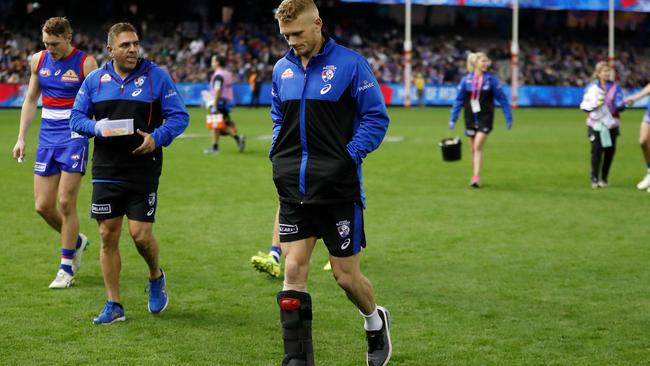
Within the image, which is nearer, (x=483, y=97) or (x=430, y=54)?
(x=483, y=97)

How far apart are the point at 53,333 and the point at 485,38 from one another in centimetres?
5313

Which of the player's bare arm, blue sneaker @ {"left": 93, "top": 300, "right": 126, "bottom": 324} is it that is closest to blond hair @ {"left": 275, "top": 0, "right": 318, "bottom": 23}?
blue sneaker @ {"left": 93, "top": 300, "right": 126, "bottom": 324}

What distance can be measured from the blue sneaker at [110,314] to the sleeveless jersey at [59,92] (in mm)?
1830

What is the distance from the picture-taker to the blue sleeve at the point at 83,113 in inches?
274

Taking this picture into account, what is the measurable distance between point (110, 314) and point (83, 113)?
141cm

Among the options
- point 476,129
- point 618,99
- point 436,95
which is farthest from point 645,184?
point 436,95

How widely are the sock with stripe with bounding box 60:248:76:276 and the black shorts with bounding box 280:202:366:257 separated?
10.6ft

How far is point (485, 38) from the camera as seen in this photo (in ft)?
191

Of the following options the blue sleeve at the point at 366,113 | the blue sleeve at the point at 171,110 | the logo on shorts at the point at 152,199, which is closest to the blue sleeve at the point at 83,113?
the blue sleeve at the point at 171,110

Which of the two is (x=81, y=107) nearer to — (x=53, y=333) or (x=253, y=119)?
(x=53, y=333)

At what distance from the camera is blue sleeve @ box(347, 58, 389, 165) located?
18.6ft

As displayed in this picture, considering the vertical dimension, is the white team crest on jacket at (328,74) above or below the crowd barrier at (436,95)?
above

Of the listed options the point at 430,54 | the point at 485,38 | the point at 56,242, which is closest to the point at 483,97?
the point at 56,242

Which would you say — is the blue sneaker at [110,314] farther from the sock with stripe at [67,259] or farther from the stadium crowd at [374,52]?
the stadium crowd at [374,52]
